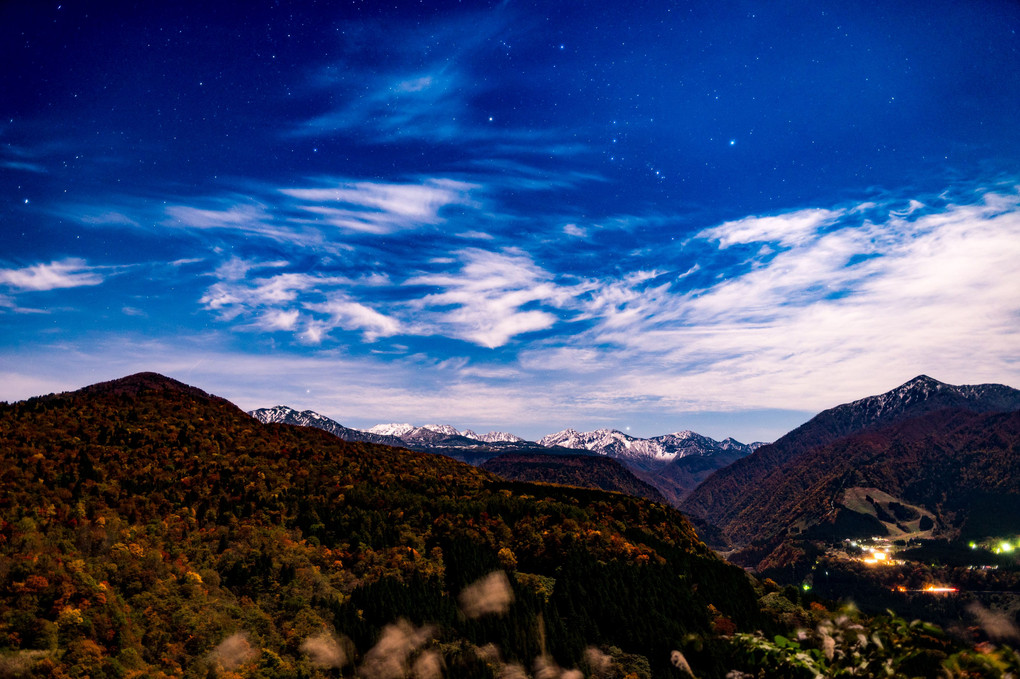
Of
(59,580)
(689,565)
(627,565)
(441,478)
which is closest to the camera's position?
(59,580)

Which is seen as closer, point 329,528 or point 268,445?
point 329,528

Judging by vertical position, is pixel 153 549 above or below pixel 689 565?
above

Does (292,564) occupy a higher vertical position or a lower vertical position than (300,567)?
higher

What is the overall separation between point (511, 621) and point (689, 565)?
177 ft

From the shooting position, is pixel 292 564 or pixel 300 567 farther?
pixel 300 567

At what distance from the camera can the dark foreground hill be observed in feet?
185

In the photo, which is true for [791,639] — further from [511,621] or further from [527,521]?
[527,521]

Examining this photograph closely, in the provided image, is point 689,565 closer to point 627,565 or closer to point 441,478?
point 627,565

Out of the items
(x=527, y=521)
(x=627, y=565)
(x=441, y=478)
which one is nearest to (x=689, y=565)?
(x=627, y=565)

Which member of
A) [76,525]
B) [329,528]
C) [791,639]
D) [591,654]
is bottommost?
[591,654]

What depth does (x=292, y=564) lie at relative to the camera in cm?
8488

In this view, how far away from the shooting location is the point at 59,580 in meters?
53.3

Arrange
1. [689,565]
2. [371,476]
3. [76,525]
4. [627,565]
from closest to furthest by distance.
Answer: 1. [76,525]
2. [627,565]
3. [689,565]
4. [371,476]

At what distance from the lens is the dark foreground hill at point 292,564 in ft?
185
